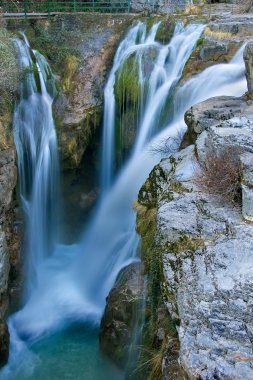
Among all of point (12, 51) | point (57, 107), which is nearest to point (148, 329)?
point (57, 107)

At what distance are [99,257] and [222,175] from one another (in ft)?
19.0

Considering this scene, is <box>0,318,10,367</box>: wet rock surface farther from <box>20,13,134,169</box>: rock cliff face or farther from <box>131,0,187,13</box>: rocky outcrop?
<box>131,0,187,13</box>: rocky outcrop

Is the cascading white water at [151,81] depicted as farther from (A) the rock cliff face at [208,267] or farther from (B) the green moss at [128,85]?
(A) the rock cliff face at [208,267]

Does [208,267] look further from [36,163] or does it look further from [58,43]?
[58,43]

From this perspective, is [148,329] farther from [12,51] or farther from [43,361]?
[12,51]

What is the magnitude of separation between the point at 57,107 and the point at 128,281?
20.5 feet

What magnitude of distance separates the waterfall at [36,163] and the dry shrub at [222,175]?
243 inches

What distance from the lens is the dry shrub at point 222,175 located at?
Answer: 226 inches

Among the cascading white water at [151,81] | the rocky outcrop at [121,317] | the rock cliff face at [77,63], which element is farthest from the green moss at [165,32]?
the rocky outcrop at [121,317]

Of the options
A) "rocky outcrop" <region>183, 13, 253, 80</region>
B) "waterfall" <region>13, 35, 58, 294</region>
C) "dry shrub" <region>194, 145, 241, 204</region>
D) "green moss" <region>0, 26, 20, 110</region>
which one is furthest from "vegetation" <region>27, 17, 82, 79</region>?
"dry shrub" <region>194, 145, 241, 204</region>

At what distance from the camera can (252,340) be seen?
4102 mm

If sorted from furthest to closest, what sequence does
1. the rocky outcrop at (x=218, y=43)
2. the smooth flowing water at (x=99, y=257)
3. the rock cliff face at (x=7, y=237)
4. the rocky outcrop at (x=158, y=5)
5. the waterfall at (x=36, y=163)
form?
the rocky outcrop at (x=158, y=5) < the rocky outcrop at (x=218, y=43) < the waterfall at (x=36, y=163) < the rock cliff face at (x=7, y=237) < the smooth flowing water at (x=99, y=257)

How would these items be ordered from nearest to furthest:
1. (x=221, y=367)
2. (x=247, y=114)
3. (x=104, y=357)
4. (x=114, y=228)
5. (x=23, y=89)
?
(x=221, y=367) → (x=247, y=114) → (x=104, y=357) → (x=114, y=228) → (x=23, y=89)

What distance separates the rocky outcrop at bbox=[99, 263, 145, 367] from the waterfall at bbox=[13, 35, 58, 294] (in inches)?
113
